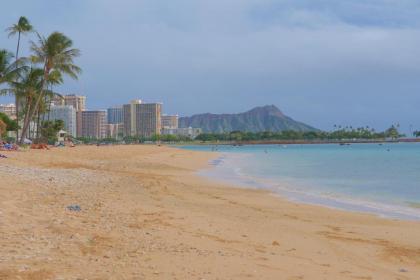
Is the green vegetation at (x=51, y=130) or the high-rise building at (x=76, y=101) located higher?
the high-rise building at (x=76, y=101)

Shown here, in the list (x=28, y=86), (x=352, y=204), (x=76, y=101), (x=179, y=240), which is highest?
(x=76, y=101)

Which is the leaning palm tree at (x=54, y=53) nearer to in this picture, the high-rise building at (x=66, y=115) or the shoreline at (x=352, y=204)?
the shoreline at (x=352, y=204)

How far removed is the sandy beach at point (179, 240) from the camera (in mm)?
4832

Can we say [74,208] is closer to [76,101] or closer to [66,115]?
[66,115]

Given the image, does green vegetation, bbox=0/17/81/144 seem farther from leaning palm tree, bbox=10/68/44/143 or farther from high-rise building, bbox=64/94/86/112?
high-rise building, bbox=64/94/86/112

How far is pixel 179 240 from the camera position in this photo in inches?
254

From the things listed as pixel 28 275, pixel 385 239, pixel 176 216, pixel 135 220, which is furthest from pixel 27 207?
pixel 385 239

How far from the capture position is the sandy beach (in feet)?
15.9

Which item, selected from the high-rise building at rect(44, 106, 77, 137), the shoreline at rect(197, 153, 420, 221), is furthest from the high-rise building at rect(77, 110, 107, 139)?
the shoreline at rect(197, 153, 420, 221)

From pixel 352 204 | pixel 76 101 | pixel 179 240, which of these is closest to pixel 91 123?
pixel 76 101

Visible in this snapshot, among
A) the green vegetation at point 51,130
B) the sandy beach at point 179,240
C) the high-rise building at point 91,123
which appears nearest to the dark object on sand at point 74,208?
the sandy beach at point 179,240

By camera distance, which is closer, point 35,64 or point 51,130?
point 35,64

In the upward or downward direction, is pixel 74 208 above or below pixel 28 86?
below

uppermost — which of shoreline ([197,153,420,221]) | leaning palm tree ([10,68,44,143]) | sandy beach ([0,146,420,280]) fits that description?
leaning palm tree ([10,68,44,143])
